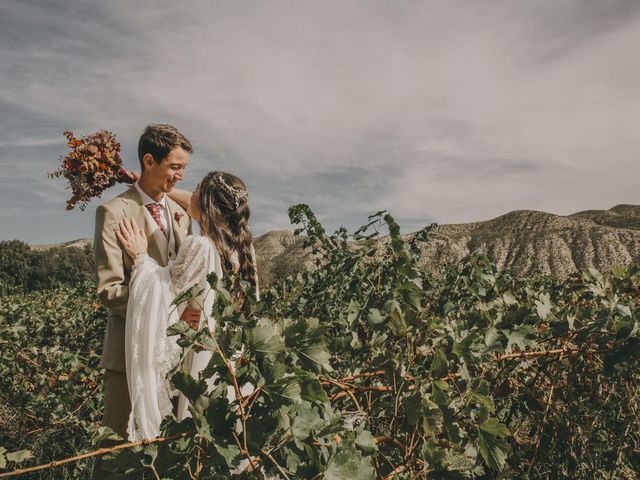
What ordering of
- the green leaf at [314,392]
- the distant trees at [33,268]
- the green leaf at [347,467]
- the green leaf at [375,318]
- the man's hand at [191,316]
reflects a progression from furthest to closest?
1. the distant trees at [33,268]
2. the man's hand at [191,316]
3. the green leaf at [375,318]
4. the green leaf at [314,392]
5. the green leaf at [347,467]

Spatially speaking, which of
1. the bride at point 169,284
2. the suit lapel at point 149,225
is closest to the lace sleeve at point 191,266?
the bride at point 169,284

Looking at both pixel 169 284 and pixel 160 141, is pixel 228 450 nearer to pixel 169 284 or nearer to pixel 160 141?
pixel 169 284

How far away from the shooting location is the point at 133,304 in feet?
6.92

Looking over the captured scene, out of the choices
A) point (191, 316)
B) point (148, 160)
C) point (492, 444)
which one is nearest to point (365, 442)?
point (492, 444)

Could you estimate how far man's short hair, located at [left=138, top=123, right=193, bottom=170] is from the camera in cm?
245

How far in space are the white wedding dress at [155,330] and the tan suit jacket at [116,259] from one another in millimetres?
117

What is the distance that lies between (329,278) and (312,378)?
11.4ft

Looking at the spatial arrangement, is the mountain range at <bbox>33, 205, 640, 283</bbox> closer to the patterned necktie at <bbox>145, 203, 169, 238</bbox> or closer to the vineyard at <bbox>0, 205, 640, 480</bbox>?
the patterned necktie at <bbox>145, 203, 169, 238</bbox>

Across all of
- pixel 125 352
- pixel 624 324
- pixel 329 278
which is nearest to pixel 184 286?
pixel 125 352

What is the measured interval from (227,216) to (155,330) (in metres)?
0.64

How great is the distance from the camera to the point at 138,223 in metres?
2.50

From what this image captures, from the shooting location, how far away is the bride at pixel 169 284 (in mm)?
2059

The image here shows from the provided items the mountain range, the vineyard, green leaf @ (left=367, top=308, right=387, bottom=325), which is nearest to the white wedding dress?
the vineyard

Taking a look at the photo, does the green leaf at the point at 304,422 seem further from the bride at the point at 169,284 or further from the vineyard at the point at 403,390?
the bride at the point at 169,284
